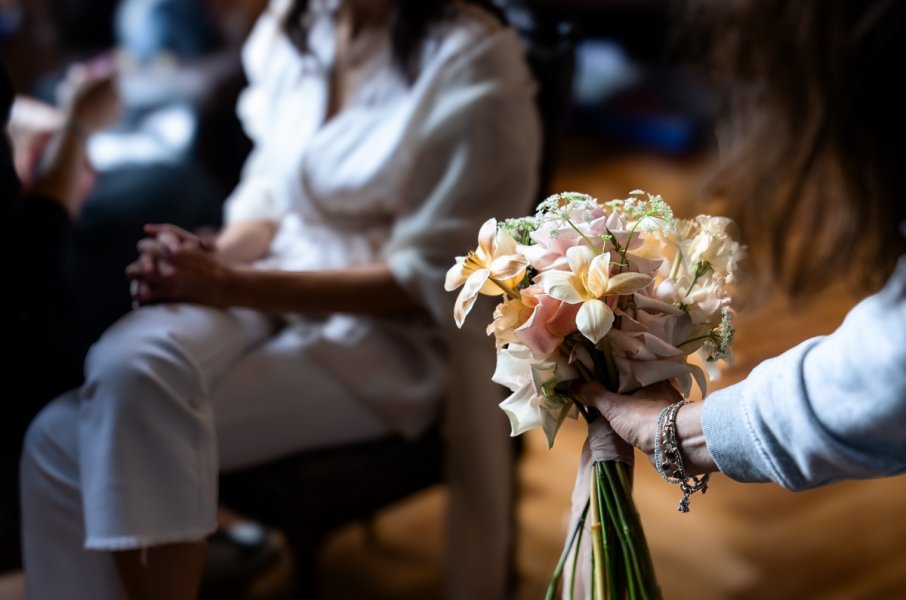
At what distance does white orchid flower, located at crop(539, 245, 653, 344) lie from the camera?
74 cm

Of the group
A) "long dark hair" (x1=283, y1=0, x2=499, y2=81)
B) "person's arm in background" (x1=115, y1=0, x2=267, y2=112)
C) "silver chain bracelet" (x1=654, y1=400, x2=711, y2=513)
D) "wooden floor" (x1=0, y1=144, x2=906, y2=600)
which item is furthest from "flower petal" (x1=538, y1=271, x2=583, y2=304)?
"person's arm in background" (x1=115, y1=0, x2=267, y2=112)

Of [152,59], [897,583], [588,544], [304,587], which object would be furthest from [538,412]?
[152,59]

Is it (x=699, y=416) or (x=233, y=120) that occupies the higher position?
(x=233, y=120)

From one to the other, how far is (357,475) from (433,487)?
6.8 inches

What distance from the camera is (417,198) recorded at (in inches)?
49.0

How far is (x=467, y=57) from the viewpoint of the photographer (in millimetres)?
1228

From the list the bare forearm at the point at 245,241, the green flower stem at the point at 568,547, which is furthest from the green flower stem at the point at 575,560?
the bare forearm at the point at 245,241

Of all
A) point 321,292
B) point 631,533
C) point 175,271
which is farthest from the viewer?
point 321,292

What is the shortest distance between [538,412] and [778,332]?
15.4 inches

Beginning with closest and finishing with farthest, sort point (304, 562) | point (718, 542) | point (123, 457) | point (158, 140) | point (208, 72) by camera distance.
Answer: point (123, 457)
point (304, 562)
point (718, 542)
point (158, 140)
point (208, 72)

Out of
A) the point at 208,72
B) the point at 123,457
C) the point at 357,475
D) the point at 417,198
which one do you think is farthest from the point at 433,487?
the point at 208,72

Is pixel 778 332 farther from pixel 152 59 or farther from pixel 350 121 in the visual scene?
pixel 152 59

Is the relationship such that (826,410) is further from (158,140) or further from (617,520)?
(158,140)

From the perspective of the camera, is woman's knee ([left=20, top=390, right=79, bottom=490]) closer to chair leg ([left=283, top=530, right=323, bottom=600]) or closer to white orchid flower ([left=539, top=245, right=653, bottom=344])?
chair leg ([left=283, top=530, right=323, bottom=600])
